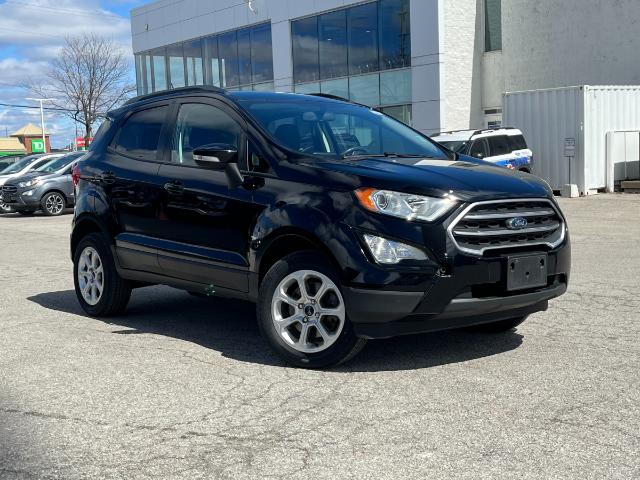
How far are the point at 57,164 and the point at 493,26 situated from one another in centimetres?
1601

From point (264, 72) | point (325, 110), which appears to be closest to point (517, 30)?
point (264, 72)

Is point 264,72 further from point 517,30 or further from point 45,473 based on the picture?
point 45,473

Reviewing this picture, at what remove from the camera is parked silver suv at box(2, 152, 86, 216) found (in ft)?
68.0

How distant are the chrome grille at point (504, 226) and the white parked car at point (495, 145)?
1358 cm

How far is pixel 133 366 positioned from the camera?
5.18 metres

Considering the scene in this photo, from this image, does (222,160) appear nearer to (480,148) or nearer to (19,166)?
(480,148)

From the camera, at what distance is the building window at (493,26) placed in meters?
28.2

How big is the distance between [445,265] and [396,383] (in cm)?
76

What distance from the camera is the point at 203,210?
563cm

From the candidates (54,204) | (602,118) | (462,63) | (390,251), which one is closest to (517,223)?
(390,251)

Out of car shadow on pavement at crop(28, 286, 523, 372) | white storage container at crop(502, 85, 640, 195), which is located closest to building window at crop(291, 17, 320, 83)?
white storage container at crop(502, 85, 640, 195)

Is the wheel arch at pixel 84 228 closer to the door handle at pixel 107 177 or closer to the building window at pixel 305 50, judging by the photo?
the door handle at pixel 107 177

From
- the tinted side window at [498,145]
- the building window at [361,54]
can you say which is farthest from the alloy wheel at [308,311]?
the building window at [361,54]

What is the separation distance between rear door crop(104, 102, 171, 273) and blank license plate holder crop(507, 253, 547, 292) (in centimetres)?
276
